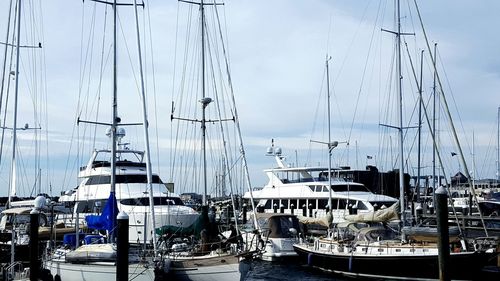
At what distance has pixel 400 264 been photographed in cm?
2464

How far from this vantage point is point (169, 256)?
2134cm

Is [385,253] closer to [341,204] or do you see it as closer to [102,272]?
[102,272]

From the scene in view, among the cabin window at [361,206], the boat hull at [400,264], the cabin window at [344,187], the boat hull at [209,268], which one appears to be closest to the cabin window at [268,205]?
the cabin window at [344,187]

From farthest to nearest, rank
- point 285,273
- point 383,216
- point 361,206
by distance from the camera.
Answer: point 361,206, point 383,216, point 285,273

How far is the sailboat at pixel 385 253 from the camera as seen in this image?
76.8 feet

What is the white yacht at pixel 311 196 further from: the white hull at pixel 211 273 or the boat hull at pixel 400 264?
the white hull at pixel 211 273

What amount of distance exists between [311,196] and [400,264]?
18.9 meters

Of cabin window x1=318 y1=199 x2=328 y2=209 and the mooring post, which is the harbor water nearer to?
cabin window x1=318 y1=199 x2=328 y2=209

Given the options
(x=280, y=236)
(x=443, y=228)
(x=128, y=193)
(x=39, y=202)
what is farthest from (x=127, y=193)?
(x=443, y=228)

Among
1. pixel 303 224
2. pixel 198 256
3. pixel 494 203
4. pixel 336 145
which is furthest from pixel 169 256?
pixel 494 203

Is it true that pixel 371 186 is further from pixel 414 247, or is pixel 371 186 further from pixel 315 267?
pixel 414 247

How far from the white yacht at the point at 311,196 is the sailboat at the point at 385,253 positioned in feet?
30.8

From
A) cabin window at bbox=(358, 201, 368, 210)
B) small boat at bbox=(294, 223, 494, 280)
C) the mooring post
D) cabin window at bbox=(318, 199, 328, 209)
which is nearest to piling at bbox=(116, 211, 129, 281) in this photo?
the mooring post

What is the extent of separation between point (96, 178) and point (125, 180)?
7.55ft
